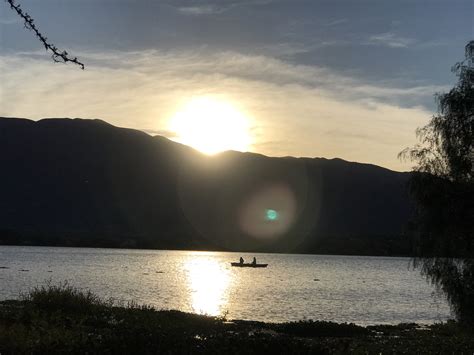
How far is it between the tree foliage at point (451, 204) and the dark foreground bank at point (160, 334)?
264cm

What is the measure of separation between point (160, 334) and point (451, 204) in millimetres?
16955

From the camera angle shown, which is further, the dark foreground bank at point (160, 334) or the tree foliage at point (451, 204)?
the tree foliage at point (451, 204)

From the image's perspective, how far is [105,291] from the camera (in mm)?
76812

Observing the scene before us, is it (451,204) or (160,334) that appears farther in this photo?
(451,204)

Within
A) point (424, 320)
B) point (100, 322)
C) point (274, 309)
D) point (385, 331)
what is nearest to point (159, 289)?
point (274, 309)

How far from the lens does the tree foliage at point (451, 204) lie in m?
30.2

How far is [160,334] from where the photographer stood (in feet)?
64.0

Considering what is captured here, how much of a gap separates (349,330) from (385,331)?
4016 mm

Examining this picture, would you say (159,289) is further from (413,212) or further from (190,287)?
(413,212)

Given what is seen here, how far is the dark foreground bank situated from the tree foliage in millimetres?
2639

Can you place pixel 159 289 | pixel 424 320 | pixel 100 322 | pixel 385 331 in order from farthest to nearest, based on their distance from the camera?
1. pixel 159 289
2. pixel 424 320
3. pixel 385 331
4. pixel 100 322

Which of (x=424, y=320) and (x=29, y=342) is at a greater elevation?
(x=29, y=342)

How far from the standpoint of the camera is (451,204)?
30359 mm

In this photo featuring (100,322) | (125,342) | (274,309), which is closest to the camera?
(125,342)
